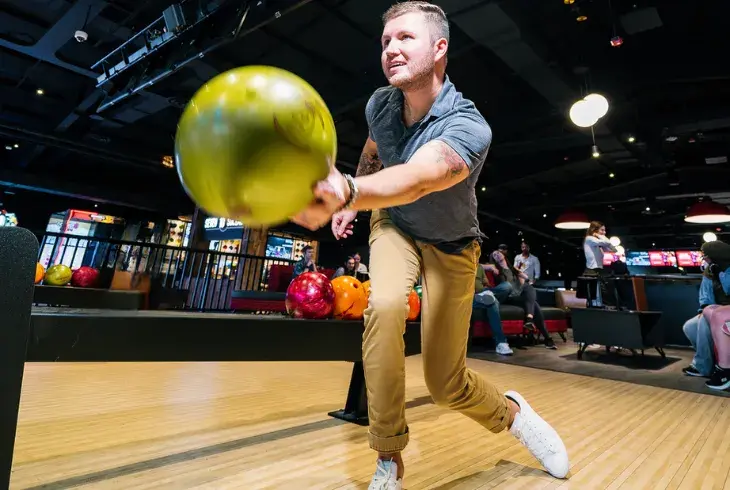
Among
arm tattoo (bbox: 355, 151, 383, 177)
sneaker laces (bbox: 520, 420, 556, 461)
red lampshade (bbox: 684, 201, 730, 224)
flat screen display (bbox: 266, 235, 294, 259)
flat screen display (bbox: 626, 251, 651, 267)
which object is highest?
flat screen display (bbox: 626, 251, 651, 267)

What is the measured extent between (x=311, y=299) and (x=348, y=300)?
0.23m

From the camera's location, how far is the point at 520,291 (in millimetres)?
6180

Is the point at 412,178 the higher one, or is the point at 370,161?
the point at 370,161

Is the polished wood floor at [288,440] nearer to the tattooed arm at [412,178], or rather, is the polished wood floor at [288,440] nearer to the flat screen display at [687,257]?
the tattooed arm at [412,178]

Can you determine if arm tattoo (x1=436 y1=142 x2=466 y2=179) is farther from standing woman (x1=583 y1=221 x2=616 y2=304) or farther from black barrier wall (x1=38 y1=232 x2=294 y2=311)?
standing woman (x1=583 y1=221 x2=616 y2=304)

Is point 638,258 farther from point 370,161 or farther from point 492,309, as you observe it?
point 370,161

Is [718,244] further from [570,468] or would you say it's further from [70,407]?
[70,407]

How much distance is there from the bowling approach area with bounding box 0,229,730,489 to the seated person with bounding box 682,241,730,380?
1.43m

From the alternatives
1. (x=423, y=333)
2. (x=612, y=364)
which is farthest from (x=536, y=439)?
(x=612, y=364)

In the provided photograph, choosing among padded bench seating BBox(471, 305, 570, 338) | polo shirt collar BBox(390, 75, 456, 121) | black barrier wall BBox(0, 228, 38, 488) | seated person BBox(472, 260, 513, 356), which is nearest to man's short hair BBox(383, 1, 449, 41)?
polo shirt collar BBox(390, 75, 456, 121)

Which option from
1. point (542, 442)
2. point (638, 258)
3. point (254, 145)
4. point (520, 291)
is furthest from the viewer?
point (638, 258)

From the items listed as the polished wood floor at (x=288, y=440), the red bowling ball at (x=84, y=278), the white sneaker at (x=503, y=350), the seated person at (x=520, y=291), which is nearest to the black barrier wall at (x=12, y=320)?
the polished wood floor at (x=288, y=440)

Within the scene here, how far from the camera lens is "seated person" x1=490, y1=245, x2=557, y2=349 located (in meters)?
6.08

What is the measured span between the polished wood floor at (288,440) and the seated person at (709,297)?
1.16 m
